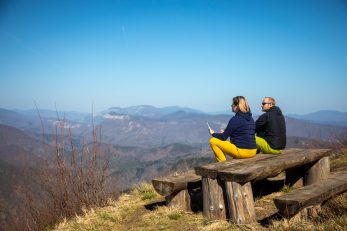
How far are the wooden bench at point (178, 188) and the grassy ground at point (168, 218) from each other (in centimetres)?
16

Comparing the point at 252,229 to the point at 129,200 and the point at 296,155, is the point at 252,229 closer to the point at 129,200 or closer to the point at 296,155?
the point at 296,155

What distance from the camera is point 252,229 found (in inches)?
171

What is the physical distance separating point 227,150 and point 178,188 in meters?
1.14

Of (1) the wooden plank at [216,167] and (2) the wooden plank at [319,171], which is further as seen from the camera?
(2) the wooden plank at [319,171]

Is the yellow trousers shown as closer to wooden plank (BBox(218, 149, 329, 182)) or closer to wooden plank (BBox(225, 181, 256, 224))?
wooden plank (BBox(218, 149, 329, 182))

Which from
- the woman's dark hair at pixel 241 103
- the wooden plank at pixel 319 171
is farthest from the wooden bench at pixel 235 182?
the woman's dark hair at pixel 241 103

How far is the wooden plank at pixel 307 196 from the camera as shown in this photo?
3.83m

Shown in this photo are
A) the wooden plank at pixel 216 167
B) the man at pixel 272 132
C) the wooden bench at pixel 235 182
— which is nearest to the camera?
the wooden bench at pixel 235 182

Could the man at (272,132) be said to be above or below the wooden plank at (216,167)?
above

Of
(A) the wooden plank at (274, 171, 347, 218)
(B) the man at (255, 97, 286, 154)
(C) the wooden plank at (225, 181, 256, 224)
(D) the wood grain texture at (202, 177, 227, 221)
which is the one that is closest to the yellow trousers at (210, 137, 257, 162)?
(B) the man at (255, 97, 286, 154)

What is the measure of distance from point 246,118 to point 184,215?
2.07 meters

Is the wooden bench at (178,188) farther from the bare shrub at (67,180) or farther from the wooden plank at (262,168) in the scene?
the bare shrub at (67,180)

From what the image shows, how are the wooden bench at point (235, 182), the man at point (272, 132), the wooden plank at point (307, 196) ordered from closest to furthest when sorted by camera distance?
the wooden plank at point (307, 196) < the wooden bench at point (235, 182) < the man at point (272, 132)

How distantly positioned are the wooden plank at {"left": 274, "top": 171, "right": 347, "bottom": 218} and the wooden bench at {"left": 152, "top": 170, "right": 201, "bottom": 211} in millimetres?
1804
